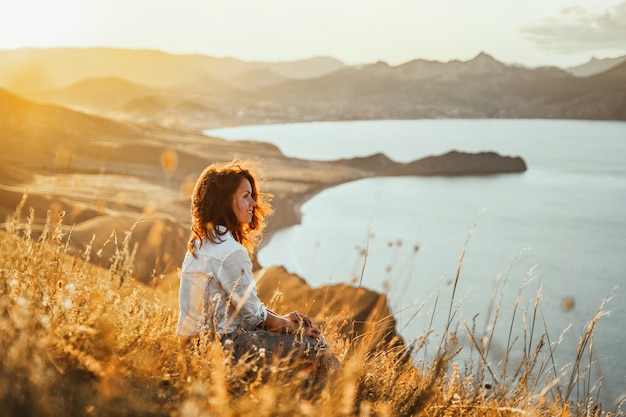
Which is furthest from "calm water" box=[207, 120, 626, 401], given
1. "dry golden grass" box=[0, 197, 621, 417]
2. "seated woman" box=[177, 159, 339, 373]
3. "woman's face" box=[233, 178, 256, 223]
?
"woman's face" box=[233, 178, 256, 223]

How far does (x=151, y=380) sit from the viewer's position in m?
2.07

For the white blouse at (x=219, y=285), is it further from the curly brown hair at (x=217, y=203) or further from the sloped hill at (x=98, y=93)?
the sloped hill at (x=98, y=93)

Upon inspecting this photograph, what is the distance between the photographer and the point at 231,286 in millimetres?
2672

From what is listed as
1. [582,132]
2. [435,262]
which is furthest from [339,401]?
[582,132]

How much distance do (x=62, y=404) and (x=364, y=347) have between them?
46.4 inches

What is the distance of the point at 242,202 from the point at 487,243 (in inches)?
990

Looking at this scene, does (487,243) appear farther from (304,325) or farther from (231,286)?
(231,286)

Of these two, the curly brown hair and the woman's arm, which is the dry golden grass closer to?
the woman's arm

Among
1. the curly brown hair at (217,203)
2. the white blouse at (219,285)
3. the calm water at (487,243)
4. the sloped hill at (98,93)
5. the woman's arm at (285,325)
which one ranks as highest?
the sloped hill at (98,93)

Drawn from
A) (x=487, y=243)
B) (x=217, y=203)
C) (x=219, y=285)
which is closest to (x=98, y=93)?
(x=487, y=243)

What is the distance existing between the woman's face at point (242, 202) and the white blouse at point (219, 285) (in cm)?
18

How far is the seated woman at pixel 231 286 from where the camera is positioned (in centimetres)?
262

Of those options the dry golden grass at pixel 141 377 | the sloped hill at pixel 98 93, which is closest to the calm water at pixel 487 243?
the dry golden grass at pixel 141 377

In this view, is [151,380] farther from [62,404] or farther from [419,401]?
[419,401]
